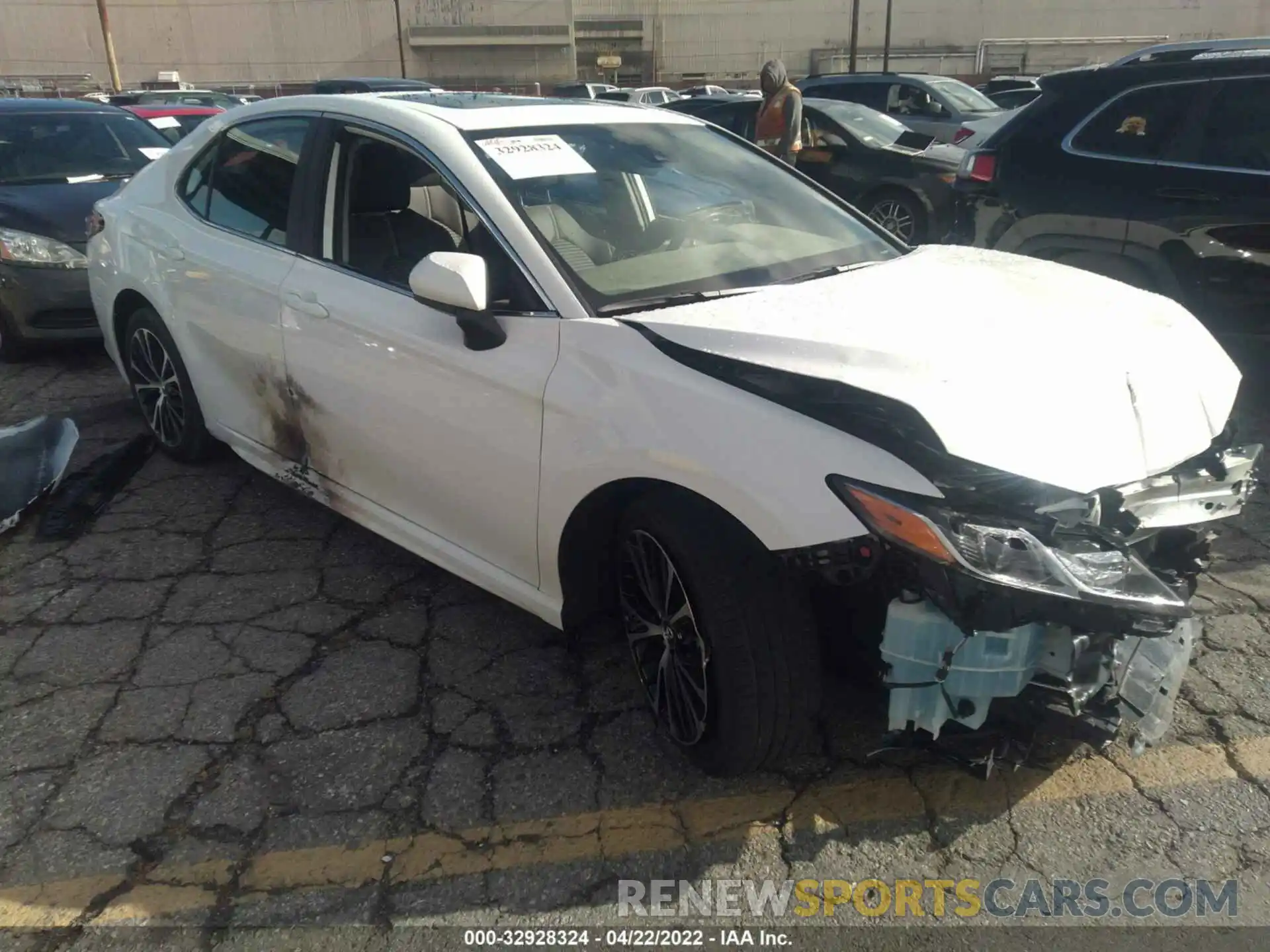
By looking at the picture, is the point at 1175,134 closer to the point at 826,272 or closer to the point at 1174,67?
the point at 1174,67

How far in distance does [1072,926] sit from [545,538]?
1569 millimetres

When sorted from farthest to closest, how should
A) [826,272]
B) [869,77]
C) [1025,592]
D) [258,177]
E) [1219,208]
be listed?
1. [869,77]
2. [1219,208]
3. [258,177]
4. [826,272]
5. [1025,592]

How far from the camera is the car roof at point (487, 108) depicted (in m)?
3.14

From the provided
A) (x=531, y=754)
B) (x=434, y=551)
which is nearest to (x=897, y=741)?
(x=531, y=754)

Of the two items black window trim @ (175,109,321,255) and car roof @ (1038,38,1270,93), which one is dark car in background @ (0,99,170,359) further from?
car roof @ (1038,38,1270,93)

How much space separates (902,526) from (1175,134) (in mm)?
4011

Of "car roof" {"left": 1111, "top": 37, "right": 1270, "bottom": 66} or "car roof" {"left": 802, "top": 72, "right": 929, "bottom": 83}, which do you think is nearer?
"car roof" {"left": 1111, "top": 37, "right": 1270, "bottom": 66}

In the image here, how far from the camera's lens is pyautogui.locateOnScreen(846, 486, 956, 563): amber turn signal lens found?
1.95m

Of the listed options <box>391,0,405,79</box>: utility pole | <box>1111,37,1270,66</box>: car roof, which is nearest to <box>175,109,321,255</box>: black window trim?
<box>1111,37,1270,66</box>: car roof

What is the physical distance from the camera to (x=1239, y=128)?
4.67 metres

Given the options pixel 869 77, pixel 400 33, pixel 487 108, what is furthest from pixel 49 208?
pixel 400 33

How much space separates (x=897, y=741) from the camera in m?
2.33
